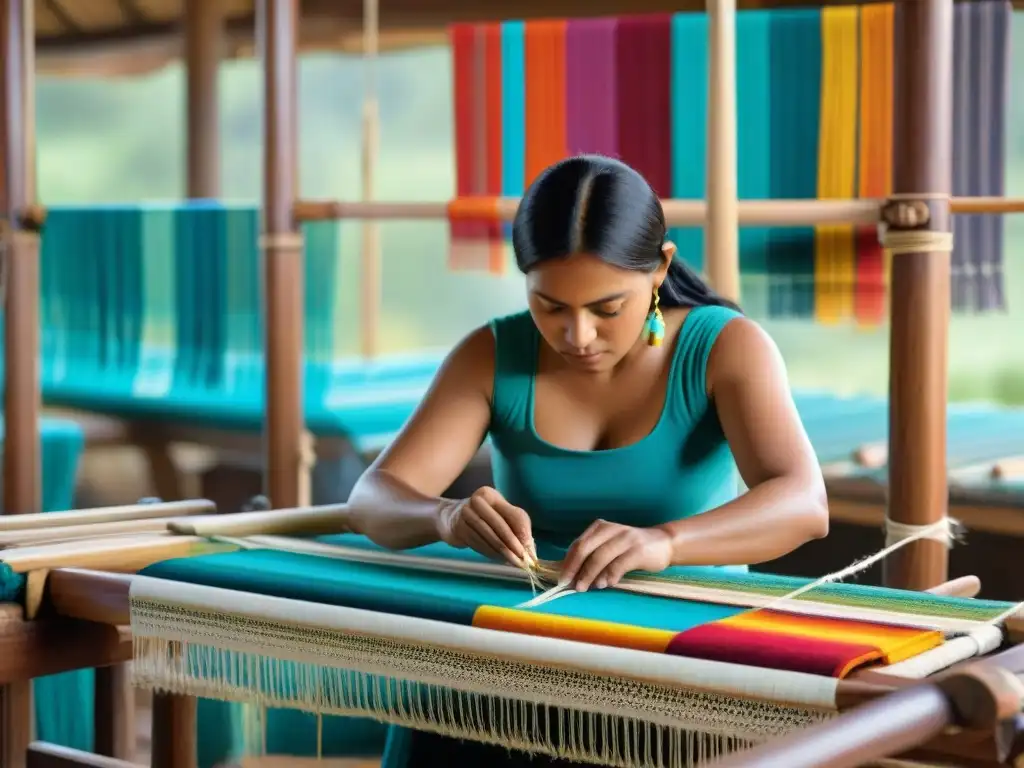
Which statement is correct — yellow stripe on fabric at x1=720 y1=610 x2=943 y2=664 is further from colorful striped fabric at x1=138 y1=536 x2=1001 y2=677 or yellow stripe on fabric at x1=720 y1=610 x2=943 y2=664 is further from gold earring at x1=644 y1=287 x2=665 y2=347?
gold earring at x1=644 y1=287 x2=665 y2=347

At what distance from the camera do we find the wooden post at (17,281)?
10.7 feet

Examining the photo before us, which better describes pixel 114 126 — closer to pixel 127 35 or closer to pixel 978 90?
pixel 127 35

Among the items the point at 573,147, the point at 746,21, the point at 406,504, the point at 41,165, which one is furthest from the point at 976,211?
the point at 41,165

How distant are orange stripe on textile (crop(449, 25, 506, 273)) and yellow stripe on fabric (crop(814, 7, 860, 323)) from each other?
2.12 ft

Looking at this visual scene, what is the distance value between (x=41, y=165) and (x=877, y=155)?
4.21m

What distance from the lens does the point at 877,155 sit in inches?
103

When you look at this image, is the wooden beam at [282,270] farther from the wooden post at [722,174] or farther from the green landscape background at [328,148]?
the green landscape background at [328,148]

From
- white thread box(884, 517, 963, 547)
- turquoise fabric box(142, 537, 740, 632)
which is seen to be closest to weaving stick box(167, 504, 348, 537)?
turquoise fabric box(142, 537, 740, 632)

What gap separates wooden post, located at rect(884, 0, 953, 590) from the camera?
216 cm

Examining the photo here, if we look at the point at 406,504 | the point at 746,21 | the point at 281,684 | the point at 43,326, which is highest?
the point at 746,21

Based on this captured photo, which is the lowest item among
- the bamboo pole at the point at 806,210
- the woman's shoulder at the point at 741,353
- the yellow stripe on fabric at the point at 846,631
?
the yellow stripe on fabric at the point at 846,631

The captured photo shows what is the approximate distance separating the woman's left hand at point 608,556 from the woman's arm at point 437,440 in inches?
13.9

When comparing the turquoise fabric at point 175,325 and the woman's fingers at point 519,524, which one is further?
the turquoise fabric at point 175,325

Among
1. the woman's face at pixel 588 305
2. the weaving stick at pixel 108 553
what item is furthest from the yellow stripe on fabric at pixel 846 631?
the weaving stick at pixel 108 553
